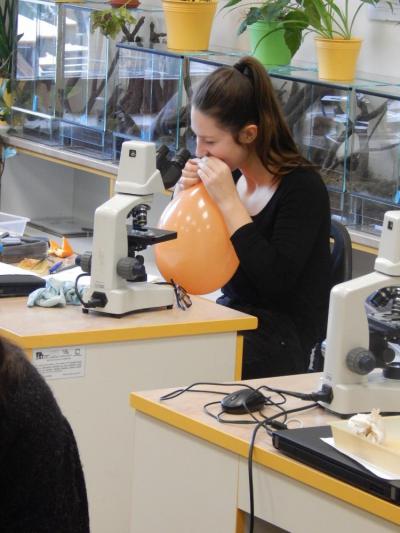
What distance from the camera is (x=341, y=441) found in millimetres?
1604

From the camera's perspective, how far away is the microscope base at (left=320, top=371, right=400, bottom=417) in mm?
1792

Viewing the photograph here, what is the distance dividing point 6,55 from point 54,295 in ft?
Result: 8.91

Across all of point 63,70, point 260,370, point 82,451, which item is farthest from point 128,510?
point 63,70

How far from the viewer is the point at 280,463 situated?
1627 mm

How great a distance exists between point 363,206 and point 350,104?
297 mm

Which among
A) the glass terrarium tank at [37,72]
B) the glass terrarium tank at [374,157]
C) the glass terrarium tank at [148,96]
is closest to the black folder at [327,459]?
the glass terrarium tank at [374,157]

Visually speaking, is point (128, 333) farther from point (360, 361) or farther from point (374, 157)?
point (374, 157)

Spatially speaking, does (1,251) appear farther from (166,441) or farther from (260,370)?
(166,441)

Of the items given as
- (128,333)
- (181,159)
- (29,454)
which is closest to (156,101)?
(181,159)

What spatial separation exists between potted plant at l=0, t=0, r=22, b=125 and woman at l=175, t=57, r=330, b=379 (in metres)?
2.37

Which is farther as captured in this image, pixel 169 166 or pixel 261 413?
pixel 169 166

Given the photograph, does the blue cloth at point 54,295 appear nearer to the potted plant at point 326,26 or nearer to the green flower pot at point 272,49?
the potted plant at point 326,26

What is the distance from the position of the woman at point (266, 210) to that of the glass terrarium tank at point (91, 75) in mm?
1563

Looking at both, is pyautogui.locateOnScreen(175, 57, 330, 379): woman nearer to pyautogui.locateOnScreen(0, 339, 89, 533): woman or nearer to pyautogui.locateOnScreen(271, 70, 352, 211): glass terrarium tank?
pyautogui.locateOnScreen(271, 70, 352, 211): glass terrarium tank
